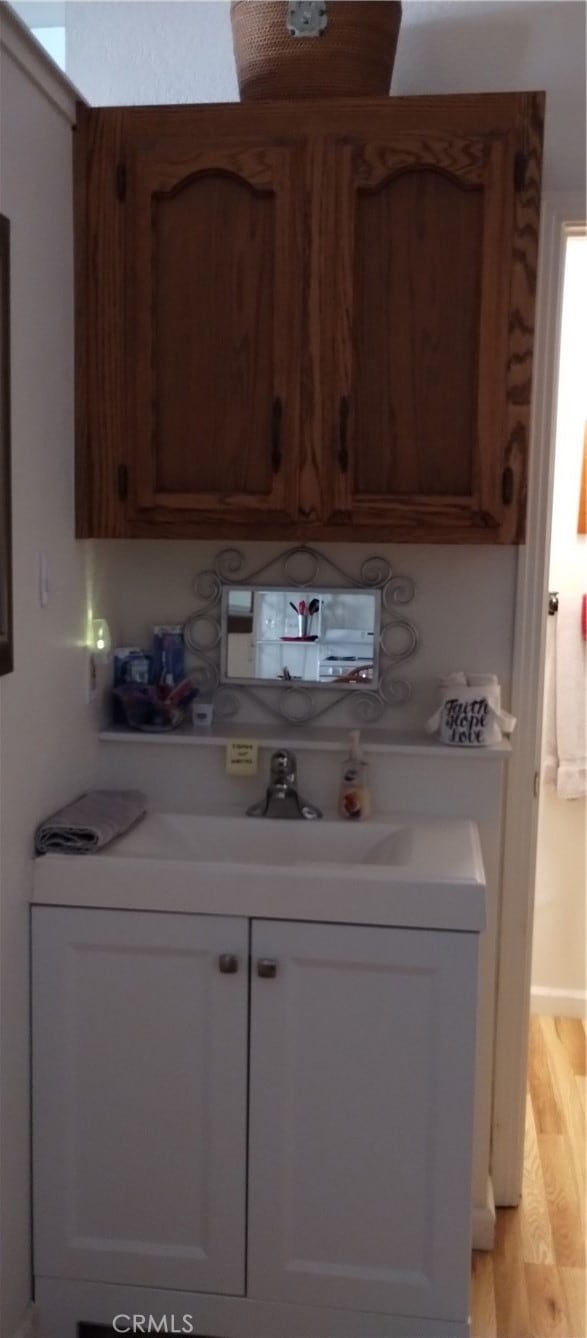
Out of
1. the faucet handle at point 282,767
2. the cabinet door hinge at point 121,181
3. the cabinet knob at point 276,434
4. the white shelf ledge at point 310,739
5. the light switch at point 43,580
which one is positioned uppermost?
the cabinet door hinge at point 121,181

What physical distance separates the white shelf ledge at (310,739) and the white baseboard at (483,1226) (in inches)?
36.1

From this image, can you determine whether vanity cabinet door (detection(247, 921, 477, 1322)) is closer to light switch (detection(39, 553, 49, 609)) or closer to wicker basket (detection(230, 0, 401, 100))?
light switch (detection(39, 553, 49, 609))

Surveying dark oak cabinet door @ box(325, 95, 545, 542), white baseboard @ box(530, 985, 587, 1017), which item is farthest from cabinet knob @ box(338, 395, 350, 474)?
white baseboard @ box(530, 985, 587, 1017)

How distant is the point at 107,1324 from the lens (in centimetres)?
190

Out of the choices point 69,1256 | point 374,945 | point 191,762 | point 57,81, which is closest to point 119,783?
point 191,762

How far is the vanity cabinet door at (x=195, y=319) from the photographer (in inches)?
75.6

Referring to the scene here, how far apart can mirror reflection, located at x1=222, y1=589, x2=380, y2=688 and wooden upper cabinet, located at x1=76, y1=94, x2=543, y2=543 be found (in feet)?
0.85

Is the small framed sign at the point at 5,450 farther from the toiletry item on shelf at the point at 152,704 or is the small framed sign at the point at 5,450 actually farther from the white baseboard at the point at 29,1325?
the white baseboard at the point at 29,1325

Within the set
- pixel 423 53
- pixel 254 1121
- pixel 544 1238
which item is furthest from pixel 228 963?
pixel 423 53

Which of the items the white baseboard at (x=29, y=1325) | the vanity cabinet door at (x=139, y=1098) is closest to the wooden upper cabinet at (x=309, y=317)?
the vanity cabinet door at (x=139, y=1098)

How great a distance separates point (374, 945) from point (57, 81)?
4.87 ft

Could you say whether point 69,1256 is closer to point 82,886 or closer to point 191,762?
point 82,886

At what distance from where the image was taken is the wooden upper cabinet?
1.88 meters

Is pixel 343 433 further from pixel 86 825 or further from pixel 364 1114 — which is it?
pixel 364 1114
